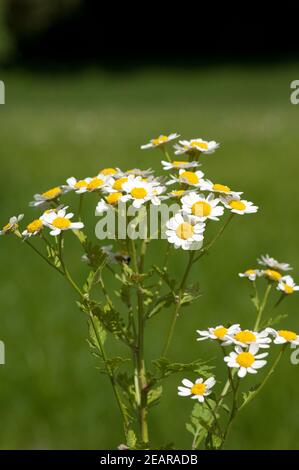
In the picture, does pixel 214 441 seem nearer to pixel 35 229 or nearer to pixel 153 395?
pixel 153 395

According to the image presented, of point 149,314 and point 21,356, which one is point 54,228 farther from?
point 21,356

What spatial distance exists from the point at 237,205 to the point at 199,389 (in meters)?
0.28

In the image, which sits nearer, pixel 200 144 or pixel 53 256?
pixel 53 256

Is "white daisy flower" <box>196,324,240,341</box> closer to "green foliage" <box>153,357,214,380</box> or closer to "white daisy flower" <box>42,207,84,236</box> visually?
"green foliage" <box>153,357,214,380</box>

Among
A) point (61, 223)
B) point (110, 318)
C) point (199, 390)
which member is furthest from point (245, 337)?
point (61, 223)

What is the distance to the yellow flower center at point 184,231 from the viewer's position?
1.00 meters

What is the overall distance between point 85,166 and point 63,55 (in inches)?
773

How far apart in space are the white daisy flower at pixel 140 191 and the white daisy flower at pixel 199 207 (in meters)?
0.04

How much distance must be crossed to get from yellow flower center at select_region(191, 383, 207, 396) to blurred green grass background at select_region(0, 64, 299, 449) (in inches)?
74.4

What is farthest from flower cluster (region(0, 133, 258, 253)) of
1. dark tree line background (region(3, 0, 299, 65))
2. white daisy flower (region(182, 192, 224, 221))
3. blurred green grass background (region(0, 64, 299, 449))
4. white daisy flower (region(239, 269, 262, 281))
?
dark tree line background (region(3, 0, 299, 65))

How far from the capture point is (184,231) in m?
1.00

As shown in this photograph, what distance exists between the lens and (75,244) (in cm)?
510
